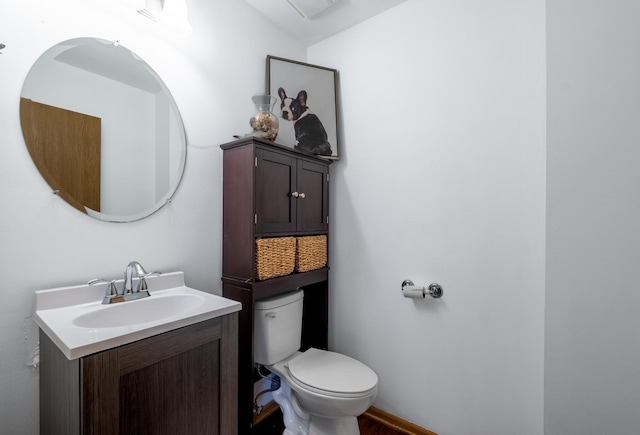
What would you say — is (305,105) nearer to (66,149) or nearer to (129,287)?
(66,149)

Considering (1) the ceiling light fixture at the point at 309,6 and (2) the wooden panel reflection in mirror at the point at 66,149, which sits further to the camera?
(1) the ceiling light fixture at the point at 309,6

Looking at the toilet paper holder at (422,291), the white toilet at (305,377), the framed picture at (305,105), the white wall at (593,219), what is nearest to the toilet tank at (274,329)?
the white toilet at (305,377)

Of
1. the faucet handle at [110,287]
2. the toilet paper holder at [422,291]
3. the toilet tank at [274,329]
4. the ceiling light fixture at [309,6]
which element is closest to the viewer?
the faucet handle at [110,287]

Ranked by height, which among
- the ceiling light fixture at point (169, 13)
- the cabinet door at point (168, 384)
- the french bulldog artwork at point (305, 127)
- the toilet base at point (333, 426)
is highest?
the ceiling light fixture at point (169, 13)

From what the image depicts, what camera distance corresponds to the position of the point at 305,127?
1.96 meters

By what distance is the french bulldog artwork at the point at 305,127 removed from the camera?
1936 millimetres

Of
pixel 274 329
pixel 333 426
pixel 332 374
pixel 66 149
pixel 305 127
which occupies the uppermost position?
pixel 305 127

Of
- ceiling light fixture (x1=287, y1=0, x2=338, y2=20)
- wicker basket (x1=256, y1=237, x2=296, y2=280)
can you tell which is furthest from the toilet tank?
ceiling light fixture (x1=287, y1=0, x2=338, y2=20)

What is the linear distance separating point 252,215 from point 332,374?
2.95 feet

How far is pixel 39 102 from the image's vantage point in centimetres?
105

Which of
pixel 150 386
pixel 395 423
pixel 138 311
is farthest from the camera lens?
pixel 395 423

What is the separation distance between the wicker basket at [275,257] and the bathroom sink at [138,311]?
0.33m

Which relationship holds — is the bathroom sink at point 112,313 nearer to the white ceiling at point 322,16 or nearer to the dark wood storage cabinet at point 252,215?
the dark wood storage cabinet at point 252,215

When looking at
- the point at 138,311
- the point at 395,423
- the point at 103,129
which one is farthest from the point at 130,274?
the point at 395,423
